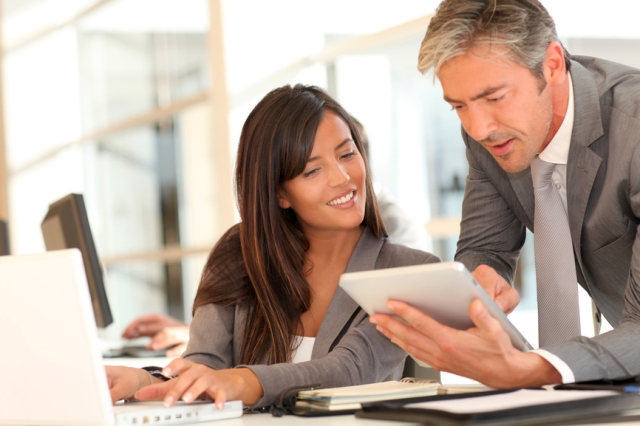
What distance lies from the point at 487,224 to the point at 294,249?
494 millimetres

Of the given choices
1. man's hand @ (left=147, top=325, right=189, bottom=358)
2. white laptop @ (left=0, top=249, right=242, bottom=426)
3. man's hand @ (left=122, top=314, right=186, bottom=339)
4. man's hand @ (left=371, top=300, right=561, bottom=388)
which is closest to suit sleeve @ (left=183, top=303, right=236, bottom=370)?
white laptop @ (left=0, top=249, right=242, bottom=426)

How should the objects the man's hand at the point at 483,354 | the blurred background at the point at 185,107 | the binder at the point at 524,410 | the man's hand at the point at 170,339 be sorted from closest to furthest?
the binder at the point at 524,410 → the man's hand at the point at 483,354 → the man's hand at the point at 170,339 → the blurred background at the point at 185,107

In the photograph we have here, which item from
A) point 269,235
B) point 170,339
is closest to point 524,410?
point 269,235

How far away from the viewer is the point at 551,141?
1.88 meters

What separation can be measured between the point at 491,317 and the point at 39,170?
566cm

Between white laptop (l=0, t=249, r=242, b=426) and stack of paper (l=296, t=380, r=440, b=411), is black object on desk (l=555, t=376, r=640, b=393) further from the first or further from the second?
white laptop (l=0, t=249, r=242, b=426)

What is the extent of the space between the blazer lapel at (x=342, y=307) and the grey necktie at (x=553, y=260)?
39cm

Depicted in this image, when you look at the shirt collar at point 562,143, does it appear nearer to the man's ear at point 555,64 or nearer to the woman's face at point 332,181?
the man's ear at point 555,64

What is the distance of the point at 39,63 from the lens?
20.9ft

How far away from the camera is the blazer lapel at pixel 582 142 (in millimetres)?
1760

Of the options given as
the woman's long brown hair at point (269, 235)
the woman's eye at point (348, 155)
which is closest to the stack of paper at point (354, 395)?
the woman's long brown hair at point (269, 235)

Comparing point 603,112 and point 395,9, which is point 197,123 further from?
point 603,112

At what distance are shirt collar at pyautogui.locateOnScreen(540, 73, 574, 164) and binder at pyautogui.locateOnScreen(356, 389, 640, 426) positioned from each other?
0.78m

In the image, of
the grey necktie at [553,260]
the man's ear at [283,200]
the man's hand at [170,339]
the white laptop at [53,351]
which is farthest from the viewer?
the man's hand at [170,339]
